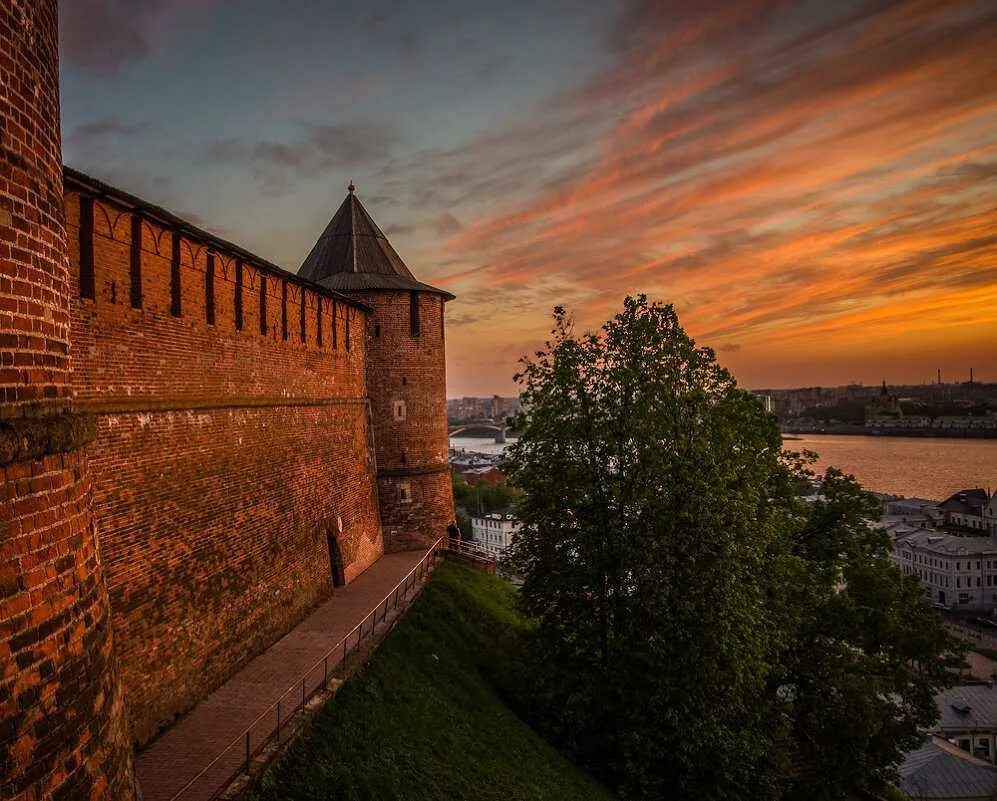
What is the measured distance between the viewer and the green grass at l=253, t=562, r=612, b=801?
8453 mm

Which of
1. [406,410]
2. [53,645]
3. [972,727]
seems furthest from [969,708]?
[53,645]

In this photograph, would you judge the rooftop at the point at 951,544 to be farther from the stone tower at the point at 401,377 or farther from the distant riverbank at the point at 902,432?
the distant riverbank at the point at 902,432

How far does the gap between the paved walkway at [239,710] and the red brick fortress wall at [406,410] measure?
5206 mm

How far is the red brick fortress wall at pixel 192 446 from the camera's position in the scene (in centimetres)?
862

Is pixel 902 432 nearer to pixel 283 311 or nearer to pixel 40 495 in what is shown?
pixel 283 311

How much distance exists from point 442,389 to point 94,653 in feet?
58.1

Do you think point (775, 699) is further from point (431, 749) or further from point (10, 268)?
point (10, 268)

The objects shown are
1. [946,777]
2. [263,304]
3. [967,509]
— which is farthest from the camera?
[967,509]

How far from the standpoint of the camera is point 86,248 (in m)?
8.54

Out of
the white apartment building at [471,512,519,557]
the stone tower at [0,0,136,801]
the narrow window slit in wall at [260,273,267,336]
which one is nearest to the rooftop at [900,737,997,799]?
the narrow window slit in wall at [260,273,267,336]

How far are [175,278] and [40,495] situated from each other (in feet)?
26.3

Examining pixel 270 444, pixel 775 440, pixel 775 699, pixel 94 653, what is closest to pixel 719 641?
pixel 775 699

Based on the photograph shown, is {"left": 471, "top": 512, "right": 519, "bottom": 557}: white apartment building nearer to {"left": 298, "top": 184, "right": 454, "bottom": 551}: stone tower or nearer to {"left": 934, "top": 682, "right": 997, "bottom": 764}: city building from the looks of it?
{"left": 934, "top": 682, "right": 997, "bottom": 764}: city building

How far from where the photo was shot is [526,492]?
45.8ft
